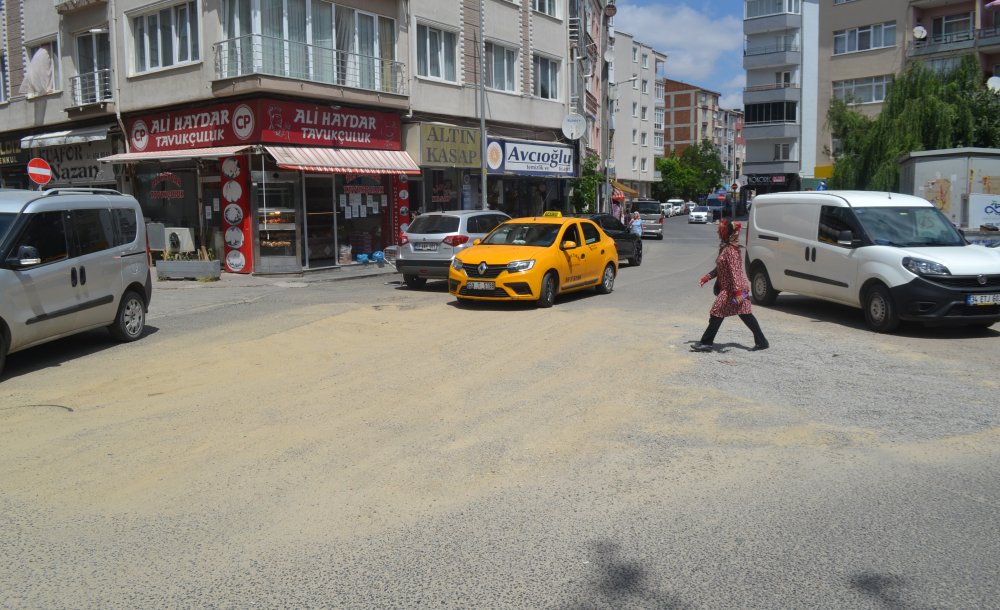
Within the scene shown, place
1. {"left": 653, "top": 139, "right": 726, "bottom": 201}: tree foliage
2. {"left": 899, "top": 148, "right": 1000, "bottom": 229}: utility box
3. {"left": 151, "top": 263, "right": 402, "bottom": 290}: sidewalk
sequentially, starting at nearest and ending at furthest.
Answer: {"left": 151, "top": 263, "right": 402, "bottom": 290}: sidewalk
{"left": 899, "top": 148, "right": 1000, "bottom": 229}: utility box
{"left": 653, "top": 139, "right": 726, "bottom": 201}: tree foliage

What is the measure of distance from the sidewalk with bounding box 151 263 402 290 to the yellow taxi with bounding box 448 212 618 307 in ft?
22.8

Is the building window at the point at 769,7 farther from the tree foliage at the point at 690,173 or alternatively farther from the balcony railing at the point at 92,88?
the balcony railing at the point at 92,88

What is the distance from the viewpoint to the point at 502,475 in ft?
18.9

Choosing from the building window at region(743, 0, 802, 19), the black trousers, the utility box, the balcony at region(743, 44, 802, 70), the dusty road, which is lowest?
the dusty road

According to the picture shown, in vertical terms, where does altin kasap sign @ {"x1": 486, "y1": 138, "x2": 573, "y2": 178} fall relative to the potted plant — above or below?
above

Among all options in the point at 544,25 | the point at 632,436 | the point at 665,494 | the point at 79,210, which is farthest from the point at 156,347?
the point at 544,25

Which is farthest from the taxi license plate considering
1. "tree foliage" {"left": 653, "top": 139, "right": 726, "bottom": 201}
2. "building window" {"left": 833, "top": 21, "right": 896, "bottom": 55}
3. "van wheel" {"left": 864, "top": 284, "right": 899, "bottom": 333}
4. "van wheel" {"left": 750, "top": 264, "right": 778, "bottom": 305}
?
"tree foliage" {"left": 653, "top": 139, "right": 726, "bottom": 201}

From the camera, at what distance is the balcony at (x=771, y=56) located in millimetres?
67812

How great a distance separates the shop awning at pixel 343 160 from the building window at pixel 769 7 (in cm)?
5326

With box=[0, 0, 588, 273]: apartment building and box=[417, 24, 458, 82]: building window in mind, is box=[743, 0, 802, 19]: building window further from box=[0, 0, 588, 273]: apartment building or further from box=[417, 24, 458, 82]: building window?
box=[417, 24, 458, 82]: building window

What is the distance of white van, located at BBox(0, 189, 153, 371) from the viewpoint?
9.20 m

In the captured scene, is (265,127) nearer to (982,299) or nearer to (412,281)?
(412,281)

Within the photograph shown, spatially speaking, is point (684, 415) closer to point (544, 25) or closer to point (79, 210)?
point (79, 210)

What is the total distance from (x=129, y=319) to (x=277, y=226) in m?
10.6
